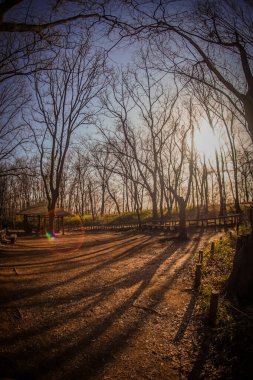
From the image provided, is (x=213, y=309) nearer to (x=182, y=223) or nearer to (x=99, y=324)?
(x=99, y=324)

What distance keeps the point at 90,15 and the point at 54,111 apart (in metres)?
17.6

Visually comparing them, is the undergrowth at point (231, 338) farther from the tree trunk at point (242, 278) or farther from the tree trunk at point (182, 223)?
the tree trunk at point (182, 223)

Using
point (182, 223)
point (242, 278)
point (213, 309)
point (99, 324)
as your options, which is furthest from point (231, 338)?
point (182, 223)

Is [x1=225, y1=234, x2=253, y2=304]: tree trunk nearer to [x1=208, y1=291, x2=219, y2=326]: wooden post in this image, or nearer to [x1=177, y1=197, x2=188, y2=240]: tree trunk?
[x1=208, y1=291, x2=219, y2=326]: wooden post

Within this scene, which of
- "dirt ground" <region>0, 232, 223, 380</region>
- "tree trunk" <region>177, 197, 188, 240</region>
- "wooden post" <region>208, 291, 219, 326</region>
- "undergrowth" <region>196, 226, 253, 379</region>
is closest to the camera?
"undergrowth" <region>196, 226, 253, 379</region>

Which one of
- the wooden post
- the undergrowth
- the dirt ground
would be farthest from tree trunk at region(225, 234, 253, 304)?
the dirt ground

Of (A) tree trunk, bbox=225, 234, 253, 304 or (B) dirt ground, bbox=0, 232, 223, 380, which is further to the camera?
(A) tree trunk, bbox=225, 234, 253, 304

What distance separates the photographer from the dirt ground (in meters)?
3.95

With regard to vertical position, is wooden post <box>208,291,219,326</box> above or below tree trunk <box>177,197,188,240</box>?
below

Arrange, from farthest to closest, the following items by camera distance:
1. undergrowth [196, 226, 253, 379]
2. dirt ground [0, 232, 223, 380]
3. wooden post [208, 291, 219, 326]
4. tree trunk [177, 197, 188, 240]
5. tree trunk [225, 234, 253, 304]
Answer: tree trunk [177, 197, 188, 240]
tree trunk [225, 234, 253, 304]
wooden post [208, 291, 219, 326]
dirt ground [0, 232, 223, 380]
undergrowth [196, 226, 253, 379]

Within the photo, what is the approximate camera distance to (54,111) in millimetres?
21156

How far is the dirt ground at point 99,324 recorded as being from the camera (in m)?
3.95

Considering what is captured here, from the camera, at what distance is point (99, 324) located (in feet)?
17.5

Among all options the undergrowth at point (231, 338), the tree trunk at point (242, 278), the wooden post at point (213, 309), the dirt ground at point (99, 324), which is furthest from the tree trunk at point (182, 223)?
the wooden post at point (213, 309)
